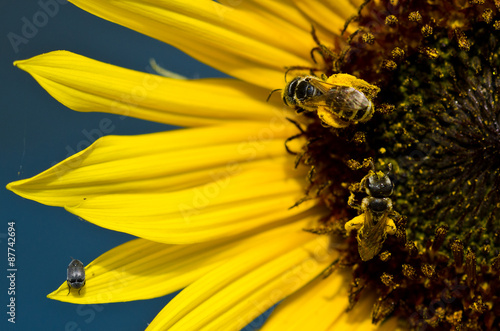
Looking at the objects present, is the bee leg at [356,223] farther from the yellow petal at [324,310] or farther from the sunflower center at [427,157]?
the yellow petal at [324,310]

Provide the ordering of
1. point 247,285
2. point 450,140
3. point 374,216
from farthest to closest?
point 247,285 < point 450,140 < point 374,216

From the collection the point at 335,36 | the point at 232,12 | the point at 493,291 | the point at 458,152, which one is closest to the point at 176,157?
the point at 232,12

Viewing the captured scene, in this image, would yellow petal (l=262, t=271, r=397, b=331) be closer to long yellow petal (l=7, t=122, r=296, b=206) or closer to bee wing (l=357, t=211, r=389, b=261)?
bee wing (l=357, t=211, r=389, b=261)

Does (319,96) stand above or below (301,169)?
above

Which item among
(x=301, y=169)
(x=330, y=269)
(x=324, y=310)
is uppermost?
(x=301, y=169)

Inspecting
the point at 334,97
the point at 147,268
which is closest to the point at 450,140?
the point at 334,97

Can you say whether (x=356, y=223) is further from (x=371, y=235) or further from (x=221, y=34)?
(x=221, y=34)

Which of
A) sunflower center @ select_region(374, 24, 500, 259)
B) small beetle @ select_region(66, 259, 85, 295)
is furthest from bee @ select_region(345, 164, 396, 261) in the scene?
small beetle @ select_region(66, 259, 85, 295)
